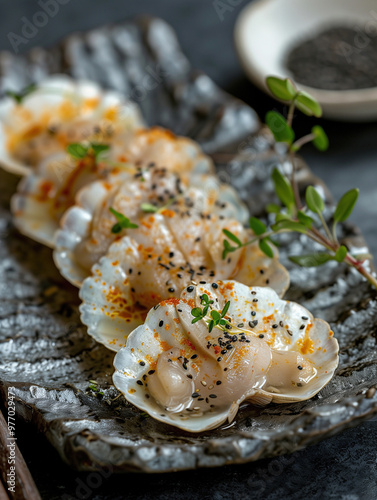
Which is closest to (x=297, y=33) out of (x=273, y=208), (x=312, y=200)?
(x=273, y=208)

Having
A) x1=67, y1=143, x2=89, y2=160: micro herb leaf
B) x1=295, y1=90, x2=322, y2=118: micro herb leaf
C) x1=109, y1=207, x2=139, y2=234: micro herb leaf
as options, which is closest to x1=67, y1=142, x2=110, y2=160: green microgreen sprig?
x1=67, y1=143, x2=89, y2=160: micro herb leaf

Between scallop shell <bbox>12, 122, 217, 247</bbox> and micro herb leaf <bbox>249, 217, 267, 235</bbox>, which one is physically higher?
scallop shell <bbox>12, 122, 217, 247</bbox>

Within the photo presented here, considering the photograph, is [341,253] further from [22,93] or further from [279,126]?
[22,93]

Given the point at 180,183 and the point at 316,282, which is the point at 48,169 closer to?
the point at 180,183

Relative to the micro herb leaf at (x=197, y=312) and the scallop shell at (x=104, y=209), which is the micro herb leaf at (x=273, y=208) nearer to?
the scallop shell at (x=104, y=209)

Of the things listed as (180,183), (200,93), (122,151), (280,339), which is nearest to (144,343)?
(280,339)

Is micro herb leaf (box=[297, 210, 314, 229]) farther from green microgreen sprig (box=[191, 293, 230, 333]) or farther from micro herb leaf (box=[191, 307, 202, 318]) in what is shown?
micro herb leaf (box=[191, 307, 202, 318])
